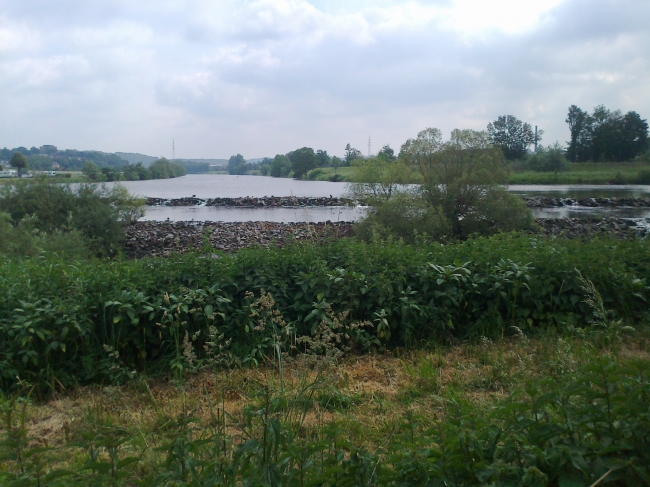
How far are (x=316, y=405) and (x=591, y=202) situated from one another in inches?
1505

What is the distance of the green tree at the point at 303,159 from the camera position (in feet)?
166

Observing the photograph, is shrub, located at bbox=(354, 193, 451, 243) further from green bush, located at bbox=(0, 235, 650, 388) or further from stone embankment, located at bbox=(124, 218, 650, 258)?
green bush, located at bbox=(0, 235, 650, 388)

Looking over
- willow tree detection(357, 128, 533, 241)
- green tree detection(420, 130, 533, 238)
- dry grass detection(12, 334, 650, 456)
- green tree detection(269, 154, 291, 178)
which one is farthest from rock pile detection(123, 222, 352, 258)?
green tree detection(269, 154, 291, 178)

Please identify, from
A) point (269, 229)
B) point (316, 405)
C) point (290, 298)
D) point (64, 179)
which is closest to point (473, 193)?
point (269, 229)

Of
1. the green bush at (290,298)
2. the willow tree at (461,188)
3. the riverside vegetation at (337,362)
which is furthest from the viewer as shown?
the willow tree at (461,188)

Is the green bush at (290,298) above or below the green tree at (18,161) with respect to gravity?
below

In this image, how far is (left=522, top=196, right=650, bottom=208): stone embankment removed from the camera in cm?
3497

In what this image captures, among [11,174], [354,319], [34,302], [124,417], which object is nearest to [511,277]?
[354,319]

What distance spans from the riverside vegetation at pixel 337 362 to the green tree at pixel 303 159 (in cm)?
4526

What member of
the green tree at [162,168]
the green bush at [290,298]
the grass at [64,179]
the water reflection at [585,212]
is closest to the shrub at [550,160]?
the water reflection at [585,212]

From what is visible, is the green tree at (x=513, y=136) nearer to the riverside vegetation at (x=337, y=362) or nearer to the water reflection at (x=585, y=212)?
the water reflection at (x=585, y=212)

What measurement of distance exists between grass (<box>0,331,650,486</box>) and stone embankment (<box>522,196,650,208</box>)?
32792 millimetres

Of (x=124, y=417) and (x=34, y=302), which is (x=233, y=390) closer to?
(x=124, y=417)

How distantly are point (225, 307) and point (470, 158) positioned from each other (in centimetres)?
1866
